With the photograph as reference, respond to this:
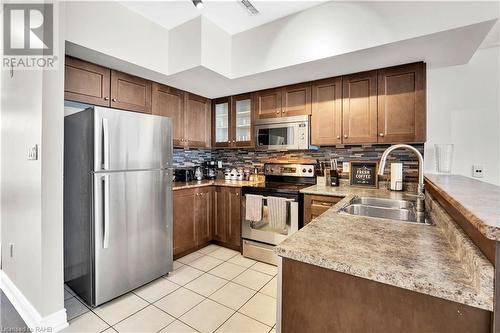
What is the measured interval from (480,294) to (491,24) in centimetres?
203

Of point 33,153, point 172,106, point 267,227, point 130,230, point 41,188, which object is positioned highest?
point 172,106

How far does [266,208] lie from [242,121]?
1.39 m

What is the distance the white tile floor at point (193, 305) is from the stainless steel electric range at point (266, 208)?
25 cm

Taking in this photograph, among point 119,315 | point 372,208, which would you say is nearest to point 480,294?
point 372,208

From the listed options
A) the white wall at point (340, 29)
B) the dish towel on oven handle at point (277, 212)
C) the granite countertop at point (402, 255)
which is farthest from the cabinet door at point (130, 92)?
the granite countertop at point (402, 255)

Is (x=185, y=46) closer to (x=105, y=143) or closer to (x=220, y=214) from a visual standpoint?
(x=105, y=143)

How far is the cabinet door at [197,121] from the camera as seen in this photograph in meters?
3.46

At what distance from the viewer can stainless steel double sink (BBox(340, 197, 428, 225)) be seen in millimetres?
1747

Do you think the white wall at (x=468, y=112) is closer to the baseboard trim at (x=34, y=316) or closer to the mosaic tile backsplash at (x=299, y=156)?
the mosaic tile backsplash at (x=299, y=156)

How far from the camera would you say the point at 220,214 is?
330cm

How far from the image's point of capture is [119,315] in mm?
1902

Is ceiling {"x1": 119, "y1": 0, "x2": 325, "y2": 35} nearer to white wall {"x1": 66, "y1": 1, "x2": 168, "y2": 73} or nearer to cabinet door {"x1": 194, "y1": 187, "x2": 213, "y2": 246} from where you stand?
white wall {"x1": 66, "y1": 1, "x2": 168, "y2": 73}

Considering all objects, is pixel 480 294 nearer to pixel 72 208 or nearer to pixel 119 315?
pixel 119 315

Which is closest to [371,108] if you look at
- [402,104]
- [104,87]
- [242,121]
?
[402,104]
